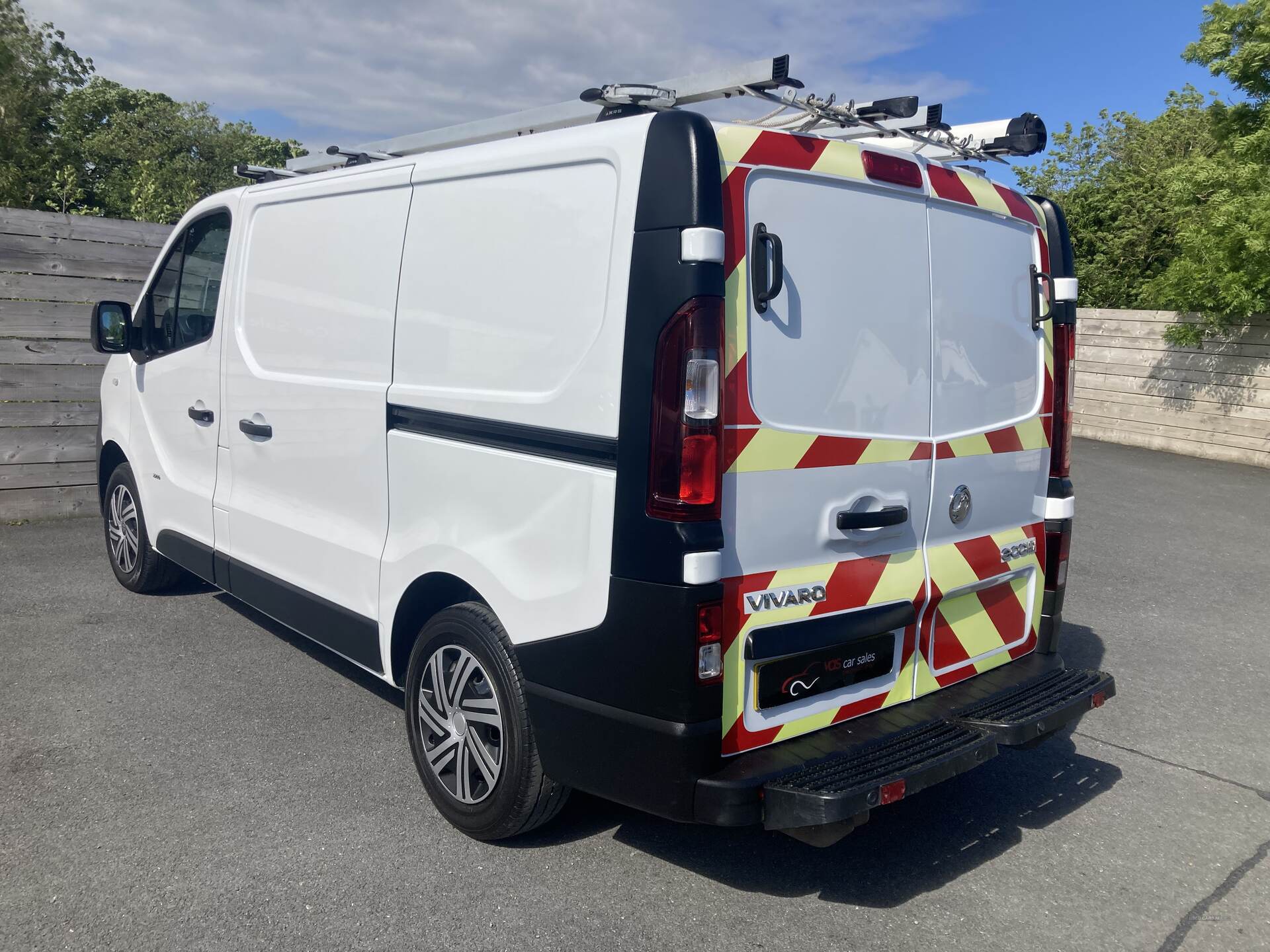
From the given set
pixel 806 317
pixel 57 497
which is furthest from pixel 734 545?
pixel 57 497

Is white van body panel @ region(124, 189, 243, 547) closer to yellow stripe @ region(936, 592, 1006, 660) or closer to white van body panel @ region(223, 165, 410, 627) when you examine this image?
white van body panel @ region(223, 165, 410, 627)

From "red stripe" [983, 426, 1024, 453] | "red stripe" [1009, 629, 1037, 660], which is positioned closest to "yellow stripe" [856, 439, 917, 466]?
"red stripe" [983, 426, 1024, 453]

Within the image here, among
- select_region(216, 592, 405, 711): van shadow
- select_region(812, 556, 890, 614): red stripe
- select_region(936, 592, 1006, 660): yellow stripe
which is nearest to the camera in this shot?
select_region(812, 556, 890, 614): red stripe

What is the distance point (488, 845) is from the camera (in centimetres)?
332

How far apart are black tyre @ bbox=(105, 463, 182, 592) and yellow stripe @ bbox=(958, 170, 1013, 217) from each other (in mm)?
4549

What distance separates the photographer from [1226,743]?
4398mm

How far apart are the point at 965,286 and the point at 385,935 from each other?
2640mm

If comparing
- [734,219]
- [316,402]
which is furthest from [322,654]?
[734,219]

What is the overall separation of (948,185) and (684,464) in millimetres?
1457

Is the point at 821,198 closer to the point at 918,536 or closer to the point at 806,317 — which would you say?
the point at 806,317

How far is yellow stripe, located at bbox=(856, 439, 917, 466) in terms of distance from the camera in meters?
3.02

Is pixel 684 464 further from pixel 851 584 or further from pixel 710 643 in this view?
pixel 851 584

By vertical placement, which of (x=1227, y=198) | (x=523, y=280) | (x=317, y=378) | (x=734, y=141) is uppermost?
(x=1227, y=198)

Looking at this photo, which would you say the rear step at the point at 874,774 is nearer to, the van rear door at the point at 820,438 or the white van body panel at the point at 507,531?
the van rear door at the point at 820,438
